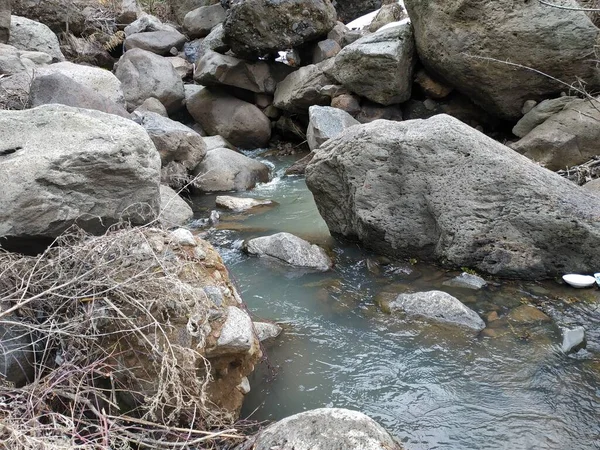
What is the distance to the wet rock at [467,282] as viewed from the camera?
501 centimetres

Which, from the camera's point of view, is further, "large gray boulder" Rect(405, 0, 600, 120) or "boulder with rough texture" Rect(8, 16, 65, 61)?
"boulder with rough texture" Rect(8, 16, 65, 61)

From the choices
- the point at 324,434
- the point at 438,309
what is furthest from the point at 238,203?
the point at 324,434

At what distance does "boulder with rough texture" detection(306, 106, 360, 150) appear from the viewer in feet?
31.4

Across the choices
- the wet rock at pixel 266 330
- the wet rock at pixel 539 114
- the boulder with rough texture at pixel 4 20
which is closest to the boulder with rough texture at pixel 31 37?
the boulder with rough texture at pixel 4 20

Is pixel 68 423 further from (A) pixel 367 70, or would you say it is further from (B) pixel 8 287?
(A) pixel 367 70

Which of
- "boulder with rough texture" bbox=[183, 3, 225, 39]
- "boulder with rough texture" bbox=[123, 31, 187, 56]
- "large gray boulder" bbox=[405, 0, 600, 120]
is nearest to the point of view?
"large gray boulder" bbox=[405, 0, 600, 120]

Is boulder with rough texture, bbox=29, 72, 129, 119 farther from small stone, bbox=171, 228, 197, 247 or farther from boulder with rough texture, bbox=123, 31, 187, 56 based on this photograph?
boulder with rough texture, bbox=123, 31, 187, 56

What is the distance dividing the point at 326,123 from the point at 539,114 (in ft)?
11.7

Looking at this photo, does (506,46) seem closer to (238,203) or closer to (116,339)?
(238,203)

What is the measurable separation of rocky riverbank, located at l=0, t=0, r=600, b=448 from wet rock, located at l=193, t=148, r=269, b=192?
4cm

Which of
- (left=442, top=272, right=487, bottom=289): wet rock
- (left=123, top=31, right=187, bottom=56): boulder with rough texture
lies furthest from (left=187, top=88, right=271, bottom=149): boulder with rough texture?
(left=442, top=272, right=487, bottom=289): wet rock

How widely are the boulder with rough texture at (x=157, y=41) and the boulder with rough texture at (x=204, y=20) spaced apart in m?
0.48

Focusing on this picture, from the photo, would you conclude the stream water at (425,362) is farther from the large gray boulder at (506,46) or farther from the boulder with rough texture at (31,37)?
the boulder with rough texture at (31,37)

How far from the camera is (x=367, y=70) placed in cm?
1000
